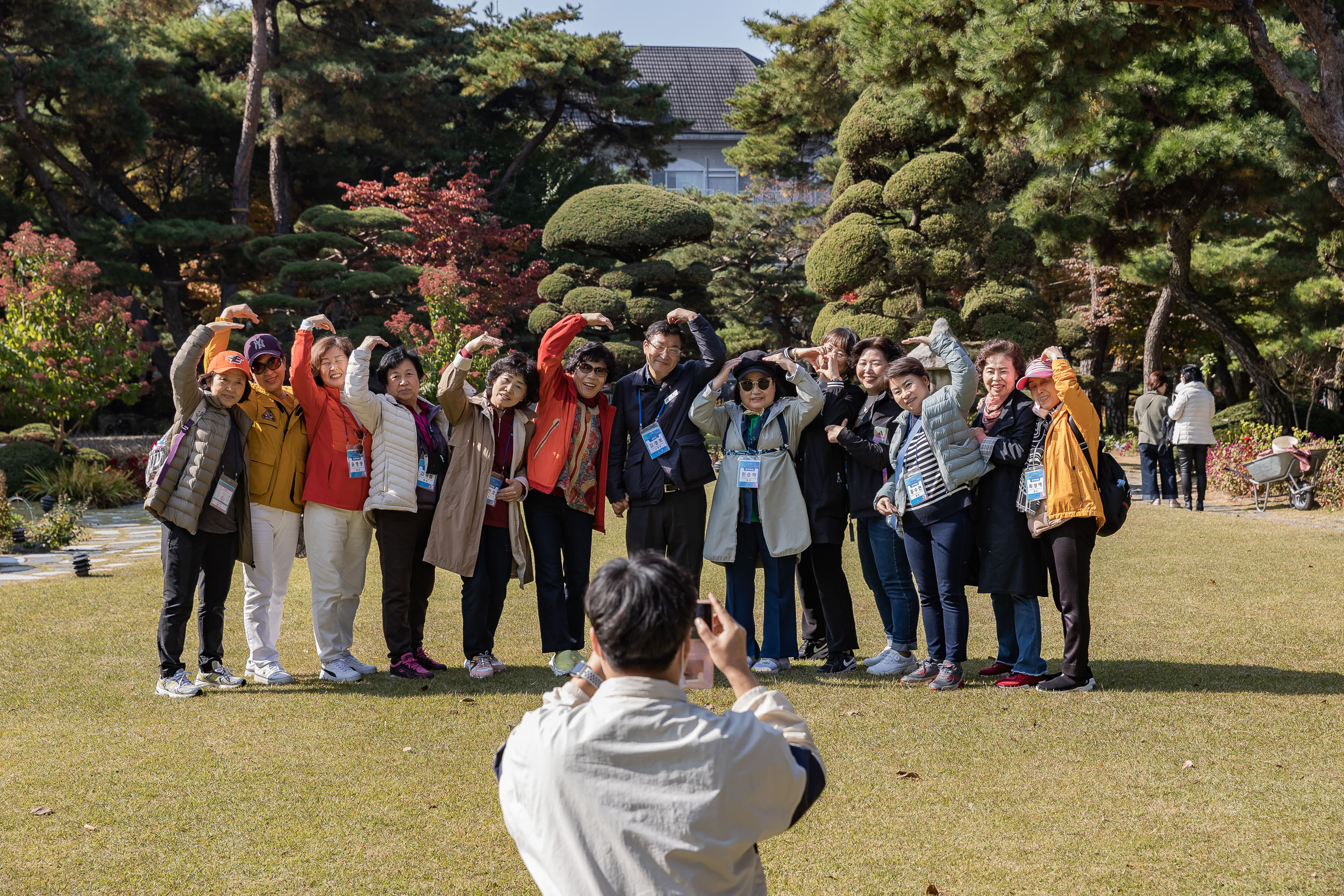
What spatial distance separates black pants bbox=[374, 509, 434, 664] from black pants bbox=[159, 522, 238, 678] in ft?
2.37

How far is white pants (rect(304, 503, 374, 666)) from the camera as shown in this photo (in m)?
5.42

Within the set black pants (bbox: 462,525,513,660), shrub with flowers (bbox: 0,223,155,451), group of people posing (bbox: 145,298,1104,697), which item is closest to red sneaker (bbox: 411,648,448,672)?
group of people posing (bbox: 145,298,1104,697)

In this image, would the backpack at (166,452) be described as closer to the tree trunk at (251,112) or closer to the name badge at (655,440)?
the name badge at (655,440)

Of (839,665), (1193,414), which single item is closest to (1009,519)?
(839,665)

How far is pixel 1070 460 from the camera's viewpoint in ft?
16.3

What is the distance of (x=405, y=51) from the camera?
73.6 ft

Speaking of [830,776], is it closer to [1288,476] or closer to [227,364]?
[227,364]

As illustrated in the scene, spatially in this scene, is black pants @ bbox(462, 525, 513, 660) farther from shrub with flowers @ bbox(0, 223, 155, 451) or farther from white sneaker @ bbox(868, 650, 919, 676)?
shrub with flowers @ bbox(0, 223, 155, 451)

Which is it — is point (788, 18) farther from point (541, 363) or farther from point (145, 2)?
point (541, 363)

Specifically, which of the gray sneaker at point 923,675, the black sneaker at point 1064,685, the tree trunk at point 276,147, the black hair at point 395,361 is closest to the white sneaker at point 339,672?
the black hair at point 395,361

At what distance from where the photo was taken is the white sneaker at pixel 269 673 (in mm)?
5387

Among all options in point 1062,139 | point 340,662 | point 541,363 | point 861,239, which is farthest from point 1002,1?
point 861,239

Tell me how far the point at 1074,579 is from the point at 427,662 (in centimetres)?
330

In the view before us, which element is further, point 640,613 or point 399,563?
point 399,563
